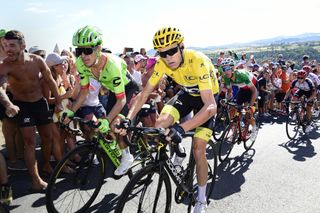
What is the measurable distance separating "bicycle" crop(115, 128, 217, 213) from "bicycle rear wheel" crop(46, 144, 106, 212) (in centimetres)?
82

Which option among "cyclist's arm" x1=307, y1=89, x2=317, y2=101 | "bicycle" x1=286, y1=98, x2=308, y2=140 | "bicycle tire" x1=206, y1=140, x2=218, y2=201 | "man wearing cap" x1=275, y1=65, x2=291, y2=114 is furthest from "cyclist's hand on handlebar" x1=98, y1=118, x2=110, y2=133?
"man wearing cap" x1=275, y1=65, x2=291, y2=114

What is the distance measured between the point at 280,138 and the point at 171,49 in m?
6.60

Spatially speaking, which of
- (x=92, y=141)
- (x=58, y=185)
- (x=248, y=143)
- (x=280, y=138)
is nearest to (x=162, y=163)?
(x=92, y=141)

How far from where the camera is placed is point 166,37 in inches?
137

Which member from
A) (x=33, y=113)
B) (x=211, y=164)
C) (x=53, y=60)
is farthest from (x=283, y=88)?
(x=33, y=113)

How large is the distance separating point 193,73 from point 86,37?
153cm

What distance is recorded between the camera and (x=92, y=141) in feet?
13.1

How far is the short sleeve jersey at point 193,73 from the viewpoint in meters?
3.57

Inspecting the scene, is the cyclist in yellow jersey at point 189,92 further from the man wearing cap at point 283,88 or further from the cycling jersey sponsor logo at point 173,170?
the man wearing cap at point 283,88

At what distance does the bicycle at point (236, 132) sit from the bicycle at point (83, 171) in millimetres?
2634

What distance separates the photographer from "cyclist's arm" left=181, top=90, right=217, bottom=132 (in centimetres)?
320

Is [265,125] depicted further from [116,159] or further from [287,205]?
[116,159]

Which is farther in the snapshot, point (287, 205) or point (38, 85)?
point (38, 85)

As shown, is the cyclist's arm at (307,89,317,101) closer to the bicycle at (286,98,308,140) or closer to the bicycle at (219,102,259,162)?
the bicycle at (286,98,308,140)
